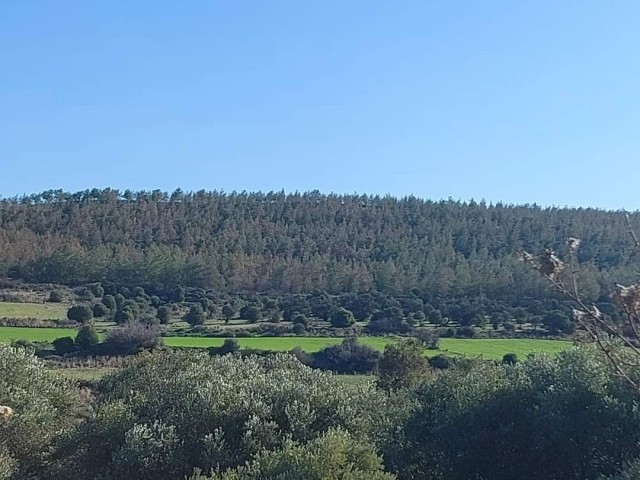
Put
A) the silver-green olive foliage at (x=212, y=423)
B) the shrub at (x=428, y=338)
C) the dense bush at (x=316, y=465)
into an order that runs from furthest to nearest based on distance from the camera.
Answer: the shrub at (x=428, y=338)
the silver-green olive foliage at (x=212, y=423)
the dense bush at (x=316, y=465)

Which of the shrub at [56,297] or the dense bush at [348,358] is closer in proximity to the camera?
the dense bush at [348,358]

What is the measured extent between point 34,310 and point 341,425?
46662 millimetres

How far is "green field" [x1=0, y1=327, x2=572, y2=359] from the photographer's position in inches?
1745

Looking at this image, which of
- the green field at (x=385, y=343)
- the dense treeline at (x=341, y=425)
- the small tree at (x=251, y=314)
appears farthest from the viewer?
the small tree at (x=251, y=314)

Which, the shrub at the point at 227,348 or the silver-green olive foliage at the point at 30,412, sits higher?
the silver-green olive foliage at the point at 30,412

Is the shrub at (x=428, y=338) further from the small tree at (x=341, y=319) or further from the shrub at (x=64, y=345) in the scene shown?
the shrub at (x=64, y=345)

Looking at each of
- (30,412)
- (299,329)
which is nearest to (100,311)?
(299,329)

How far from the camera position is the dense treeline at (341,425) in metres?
18.4

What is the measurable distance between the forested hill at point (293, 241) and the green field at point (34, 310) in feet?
42.7

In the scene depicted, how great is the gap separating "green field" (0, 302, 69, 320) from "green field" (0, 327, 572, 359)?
5.49m

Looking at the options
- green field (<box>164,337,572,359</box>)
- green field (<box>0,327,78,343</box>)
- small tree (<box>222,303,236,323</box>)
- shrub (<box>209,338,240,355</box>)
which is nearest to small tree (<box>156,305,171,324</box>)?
small tree (<box>222,303,236,323</box>)

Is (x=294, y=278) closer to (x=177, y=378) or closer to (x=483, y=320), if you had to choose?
(x=483, y=320)

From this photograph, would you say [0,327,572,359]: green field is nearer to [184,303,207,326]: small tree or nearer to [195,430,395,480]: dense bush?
[184,303,207,326]: small tree

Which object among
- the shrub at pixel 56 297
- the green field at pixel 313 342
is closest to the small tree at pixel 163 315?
the green field at pixel 313 342
